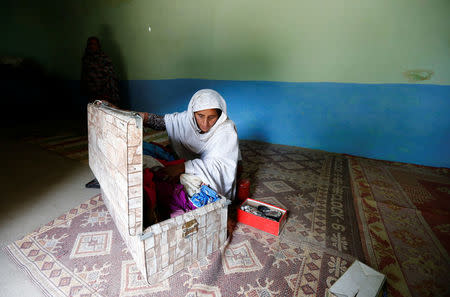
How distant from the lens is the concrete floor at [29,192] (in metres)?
0.99

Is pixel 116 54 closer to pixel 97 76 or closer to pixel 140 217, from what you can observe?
pixel 97 76

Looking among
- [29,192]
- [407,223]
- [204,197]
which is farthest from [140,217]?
[407,223]

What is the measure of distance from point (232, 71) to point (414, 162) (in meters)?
2.81

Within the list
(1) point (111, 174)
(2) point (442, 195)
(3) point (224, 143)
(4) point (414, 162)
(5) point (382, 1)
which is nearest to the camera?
(1) point (111, 174)

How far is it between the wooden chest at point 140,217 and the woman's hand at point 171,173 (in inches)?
11.7

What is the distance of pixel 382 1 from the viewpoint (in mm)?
2410

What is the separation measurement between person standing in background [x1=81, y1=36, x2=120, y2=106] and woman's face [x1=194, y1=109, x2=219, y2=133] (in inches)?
105

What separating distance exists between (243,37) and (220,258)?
10.4ft

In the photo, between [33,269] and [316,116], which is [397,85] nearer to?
[316,116]

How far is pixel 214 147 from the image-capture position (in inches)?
58.0

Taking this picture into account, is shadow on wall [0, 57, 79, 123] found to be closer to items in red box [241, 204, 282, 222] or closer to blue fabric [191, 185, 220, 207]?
blue fabric [191, 185, 220, 207]

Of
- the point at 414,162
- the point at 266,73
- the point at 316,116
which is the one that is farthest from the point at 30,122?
the point at 414,162

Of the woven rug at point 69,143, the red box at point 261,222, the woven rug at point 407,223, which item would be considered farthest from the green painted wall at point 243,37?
the red box at point 261,222

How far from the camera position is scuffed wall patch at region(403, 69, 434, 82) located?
2.38 m
